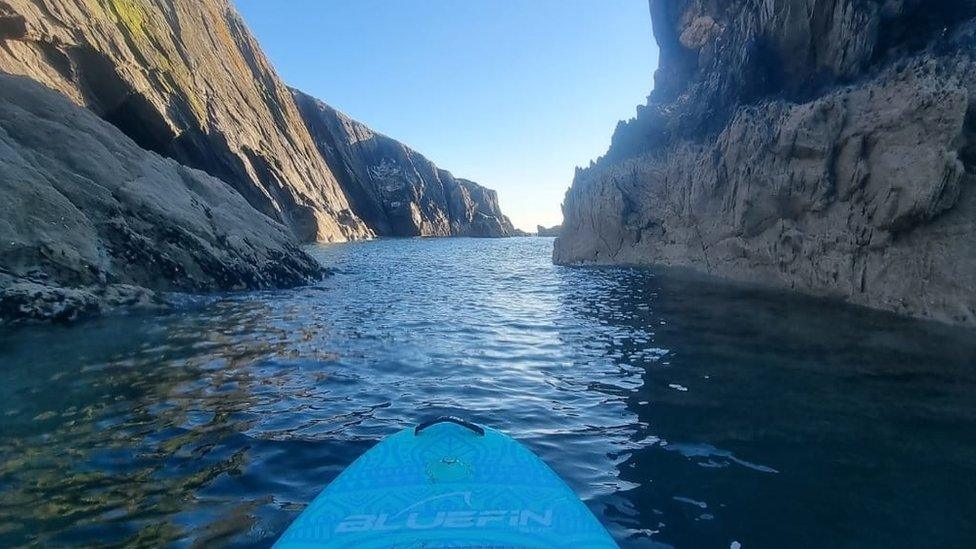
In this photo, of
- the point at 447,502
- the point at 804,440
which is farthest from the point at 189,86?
the point at 804,440

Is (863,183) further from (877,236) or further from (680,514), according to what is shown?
(680,514)

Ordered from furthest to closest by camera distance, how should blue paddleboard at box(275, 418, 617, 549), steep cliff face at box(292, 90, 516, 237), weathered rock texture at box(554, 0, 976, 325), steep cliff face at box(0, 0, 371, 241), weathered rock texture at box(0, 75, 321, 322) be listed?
steep cliff face at box(292, 90, 516, 237) → steep cliff face at box(0, 0, 371, 241) → weathered rock texture at box(554, 0, 976, 325) → weathered rock texture at box(0, 75, 321, 322) → blue paddleboard at box(275, 418, 617, 549)

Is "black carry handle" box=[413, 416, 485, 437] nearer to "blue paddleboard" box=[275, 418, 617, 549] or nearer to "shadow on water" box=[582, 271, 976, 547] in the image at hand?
"blue paddleboard" box=[275, 418, 617, 549]

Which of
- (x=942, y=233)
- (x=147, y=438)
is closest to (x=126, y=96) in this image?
(x=147, y=438)

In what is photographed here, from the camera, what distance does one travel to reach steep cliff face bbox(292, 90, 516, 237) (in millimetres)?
95500

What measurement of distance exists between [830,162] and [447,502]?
694 inches

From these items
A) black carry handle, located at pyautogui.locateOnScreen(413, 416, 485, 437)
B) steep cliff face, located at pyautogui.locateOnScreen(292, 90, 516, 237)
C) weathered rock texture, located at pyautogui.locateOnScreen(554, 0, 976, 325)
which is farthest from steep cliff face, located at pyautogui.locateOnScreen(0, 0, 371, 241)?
weathered rock texture, located at pyautogui.locateOnScreen(554, 0, 976, 325)

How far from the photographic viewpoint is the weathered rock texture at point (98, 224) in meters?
12.2

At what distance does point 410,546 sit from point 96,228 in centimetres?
1421

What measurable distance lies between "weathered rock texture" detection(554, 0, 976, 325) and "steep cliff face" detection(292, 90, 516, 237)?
7061 cm

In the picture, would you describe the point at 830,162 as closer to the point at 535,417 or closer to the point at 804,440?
the point at 804,440

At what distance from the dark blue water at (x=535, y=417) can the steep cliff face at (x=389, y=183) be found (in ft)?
278

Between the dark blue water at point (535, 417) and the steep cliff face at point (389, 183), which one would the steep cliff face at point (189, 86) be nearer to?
the steep cliff face at point (389, 183)

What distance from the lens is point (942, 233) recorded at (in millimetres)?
13711
